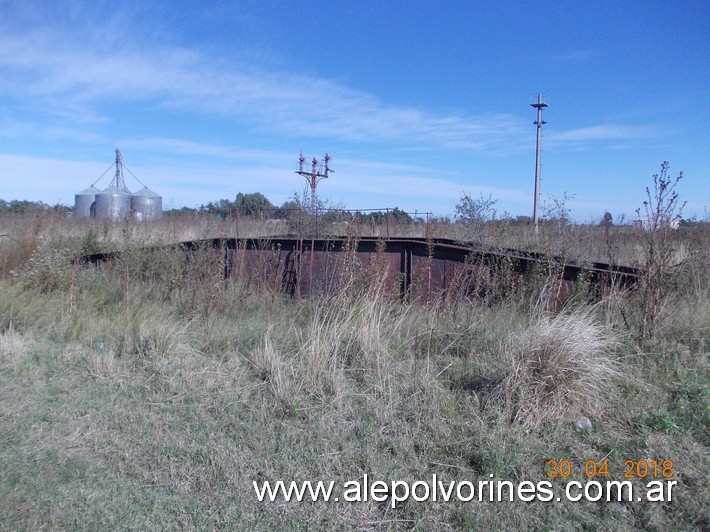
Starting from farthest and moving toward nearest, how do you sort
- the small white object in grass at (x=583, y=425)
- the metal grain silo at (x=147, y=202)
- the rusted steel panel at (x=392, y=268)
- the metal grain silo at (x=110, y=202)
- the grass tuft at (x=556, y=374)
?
the metal grain silo at (x=147, y=202), the metal grain silo at (x=110, y=202), the rusted steel panel at (x=392, y=268), the grass tuft at (x=556, y=374), the small white object in grass at (x=583, y=425)

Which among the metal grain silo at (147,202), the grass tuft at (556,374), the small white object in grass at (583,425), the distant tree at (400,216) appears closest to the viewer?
the small white object in grass at (583,425)

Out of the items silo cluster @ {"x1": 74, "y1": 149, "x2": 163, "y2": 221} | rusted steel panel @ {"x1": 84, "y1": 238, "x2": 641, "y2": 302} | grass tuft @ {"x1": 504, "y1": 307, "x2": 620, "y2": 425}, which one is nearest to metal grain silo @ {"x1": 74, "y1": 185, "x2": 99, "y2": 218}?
silo cluster @ {"x1": 74, "y1": 149, "x2": 163, "y2": 221}

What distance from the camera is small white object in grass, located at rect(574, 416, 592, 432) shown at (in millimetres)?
3898

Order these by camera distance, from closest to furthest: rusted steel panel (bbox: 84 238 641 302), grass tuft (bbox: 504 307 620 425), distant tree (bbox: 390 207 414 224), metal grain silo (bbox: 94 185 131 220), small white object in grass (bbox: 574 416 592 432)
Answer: small white object in grass (bbox: 574 416 592 432)
grass tuft (bbox: 504 307 620 425)
rusted steel panel (bbox: 84 238 641 302)
distant tree (bbox: 390 207 414 224)
metal grain silo (bbox: 94 185 131 220)

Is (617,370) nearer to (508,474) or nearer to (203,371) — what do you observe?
(508,474)

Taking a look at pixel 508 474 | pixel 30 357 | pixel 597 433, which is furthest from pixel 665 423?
pixel 30 357

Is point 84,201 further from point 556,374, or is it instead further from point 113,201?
point 556,374

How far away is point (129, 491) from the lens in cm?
333

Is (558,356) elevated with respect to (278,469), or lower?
elevated

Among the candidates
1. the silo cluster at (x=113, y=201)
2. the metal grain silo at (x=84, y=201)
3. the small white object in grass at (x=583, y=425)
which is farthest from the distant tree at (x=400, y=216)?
the small white object in grass at (x=583, y=425)

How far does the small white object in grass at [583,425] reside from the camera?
12.8 feet

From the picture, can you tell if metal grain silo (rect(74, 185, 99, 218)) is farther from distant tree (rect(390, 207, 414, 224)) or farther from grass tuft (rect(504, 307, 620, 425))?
grass tuft (rect(504, 307, 620, 425))

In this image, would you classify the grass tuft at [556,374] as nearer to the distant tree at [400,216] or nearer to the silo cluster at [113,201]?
the distant tree at [400,216]

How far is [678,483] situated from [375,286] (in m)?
3.94
